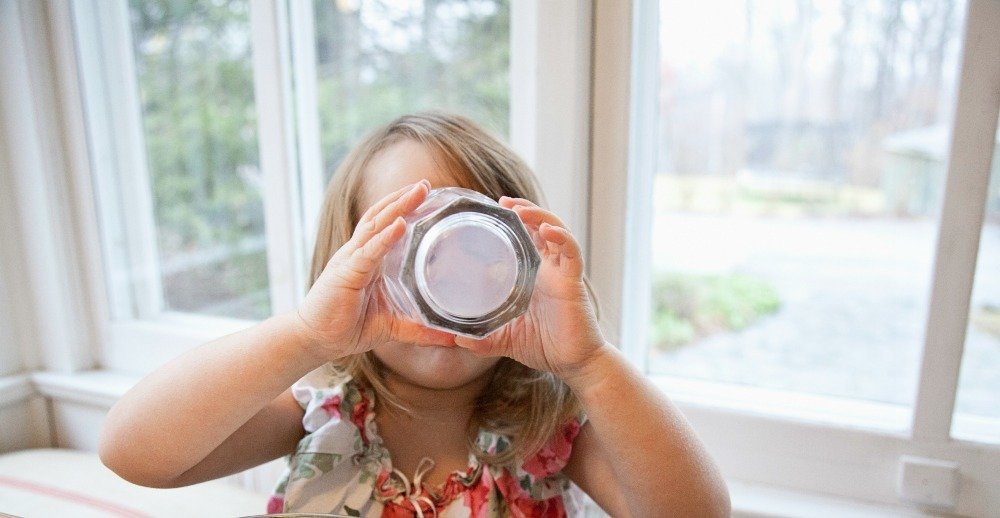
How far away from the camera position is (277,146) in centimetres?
99

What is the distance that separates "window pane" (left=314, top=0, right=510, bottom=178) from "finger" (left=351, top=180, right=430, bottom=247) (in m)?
0.45

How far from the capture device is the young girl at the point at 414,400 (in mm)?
528

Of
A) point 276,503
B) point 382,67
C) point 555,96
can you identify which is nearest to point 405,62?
point 382,67

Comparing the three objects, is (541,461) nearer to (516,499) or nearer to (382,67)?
(516,499)

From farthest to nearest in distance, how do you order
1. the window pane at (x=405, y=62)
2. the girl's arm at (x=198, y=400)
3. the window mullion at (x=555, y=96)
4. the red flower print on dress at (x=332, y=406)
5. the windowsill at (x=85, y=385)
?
the windowsill at (x=85, y=385) < the window pane at (x=405, y=62) < the window mullion at (x=555, y=96) < the red flower print on dress at (x=332, y=406) < the girl's arm at (x=198, y=400)

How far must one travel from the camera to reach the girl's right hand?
0.48 m

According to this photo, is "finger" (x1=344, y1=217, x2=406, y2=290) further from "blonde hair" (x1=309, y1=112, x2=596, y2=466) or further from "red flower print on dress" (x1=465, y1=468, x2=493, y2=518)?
"red flower print on dress" (x1=465, y1=468, x2=493, y2=518)

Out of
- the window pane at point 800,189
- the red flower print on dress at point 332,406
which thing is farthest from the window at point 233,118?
the red flower print on dress at point 332,406

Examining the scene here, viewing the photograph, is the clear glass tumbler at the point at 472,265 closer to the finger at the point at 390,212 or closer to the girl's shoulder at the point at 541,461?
the finger at the point at 390,212

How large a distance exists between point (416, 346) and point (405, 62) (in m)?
0.58

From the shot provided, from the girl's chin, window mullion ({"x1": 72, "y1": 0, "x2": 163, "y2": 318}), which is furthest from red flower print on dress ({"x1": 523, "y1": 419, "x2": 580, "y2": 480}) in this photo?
window mullion ({"x1": 72, "y1": 0, "x2": 163, "y2": 318})

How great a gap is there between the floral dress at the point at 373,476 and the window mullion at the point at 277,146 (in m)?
0.37

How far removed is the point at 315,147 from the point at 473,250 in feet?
2.25

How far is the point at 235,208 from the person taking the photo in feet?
3.92
